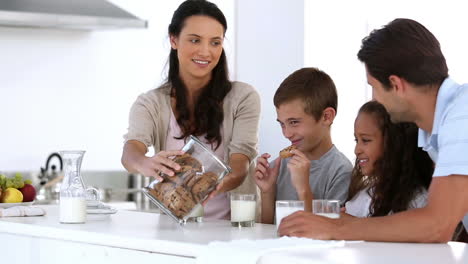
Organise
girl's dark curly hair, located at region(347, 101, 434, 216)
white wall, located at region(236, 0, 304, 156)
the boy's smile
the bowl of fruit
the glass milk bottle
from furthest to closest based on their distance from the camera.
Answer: white wall, located at region(236, 0, 304, 156)
the bowl of fruit
the boy's smile
the glass milk bottle
girl's dark curly hair, located at region(347, 101, 434, 216)

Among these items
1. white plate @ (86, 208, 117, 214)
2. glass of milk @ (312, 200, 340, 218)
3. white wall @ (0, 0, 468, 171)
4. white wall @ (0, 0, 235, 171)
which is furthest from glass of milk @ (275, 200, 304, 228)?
white wall @ (0, 0, 235, 171)

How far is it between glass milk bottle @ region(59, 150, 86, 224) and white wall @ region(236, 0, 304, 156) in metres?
2.11

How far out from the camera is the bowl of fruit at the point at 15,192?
272 cm

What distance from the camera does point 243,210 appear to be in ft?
7.22

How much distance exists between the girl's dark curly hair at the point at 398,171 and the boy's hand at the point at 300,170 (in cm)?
18

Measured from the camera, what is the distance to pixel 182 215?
2123 mm

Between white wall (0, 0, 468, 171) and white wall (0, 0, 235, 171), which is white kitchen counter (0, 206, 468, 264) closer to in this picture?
white wall (0, 0, 468, 171)

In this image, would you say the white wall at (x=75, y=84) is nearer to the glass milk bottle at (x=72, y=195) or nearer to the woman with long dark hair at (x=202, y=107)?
the woman with long dark hair at (x=202, y=107)

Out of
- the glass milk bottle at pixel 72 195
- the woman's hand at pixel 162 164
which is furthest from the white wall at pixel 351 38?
the woman's hand at pixel 162 164

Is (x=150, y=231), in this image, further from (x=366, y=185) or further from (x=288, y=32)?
(x=288, y=32)

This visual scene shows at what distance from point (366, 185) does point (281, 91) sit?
1.35ft

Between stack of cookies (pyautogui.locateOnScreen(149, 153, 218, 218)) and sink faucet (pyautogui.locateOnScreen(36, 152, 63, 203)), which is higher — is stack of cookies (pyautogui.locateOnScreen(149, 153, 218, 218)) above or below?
above

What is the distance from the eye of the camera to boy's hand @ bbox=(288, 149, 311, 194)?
226 centimetres

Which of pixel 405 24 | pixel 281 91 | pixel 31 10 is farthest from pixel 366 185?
pixel 31 10
